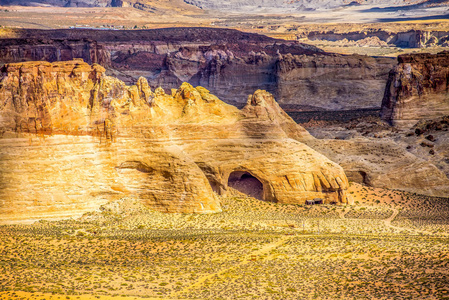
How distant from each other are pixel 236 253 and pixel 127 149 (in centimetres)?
996

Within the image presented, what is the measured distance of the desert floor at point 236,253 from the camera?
2689 centimetres

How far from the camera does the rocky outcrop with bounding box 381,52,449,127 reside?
6347cm

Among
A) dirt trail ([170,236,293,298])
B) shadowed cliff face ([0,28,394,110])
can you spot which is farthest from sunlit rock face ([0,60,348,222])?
shadowed cliff face ([0,28,394,110])

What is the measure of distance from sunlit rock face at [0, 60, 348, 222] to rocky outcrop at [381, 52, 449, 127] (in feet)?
86.9

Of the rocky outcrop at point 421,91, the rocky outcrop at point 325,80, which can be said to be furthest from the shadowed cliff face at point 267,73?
the rocky outcrop at point 421,91

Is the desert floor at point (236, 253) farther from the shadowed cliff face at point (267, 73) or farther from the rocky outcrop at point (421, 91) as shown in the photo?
the shadowed cliff face at point (267, 73)

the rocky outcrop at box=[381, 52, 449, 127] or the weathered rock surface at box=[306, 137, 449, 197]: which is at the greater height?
the rocky outcrop at box=[381, 52, 449, 127]

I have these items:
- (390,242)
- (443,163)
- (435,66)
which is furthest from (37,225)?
(435,66)

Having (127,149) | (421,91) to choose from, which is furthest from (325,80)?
(127,149)

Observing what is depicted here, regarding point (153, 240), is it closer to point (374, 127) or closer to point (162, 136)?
point (162, 136)

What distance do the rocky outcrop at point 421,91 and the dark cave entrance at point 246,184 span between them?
26.5m

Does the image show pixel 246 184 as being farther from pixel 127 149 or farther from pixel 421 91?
pixel 421 91

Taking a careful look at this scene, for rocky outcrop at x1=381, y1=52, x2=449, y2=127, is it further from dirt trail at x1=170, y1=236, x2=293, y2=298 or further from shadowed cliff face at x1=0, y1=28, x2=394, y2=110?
dirt trail at x1=170, y1=236, x2=293, y2=298

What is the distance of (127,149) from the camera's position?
3712 cm
